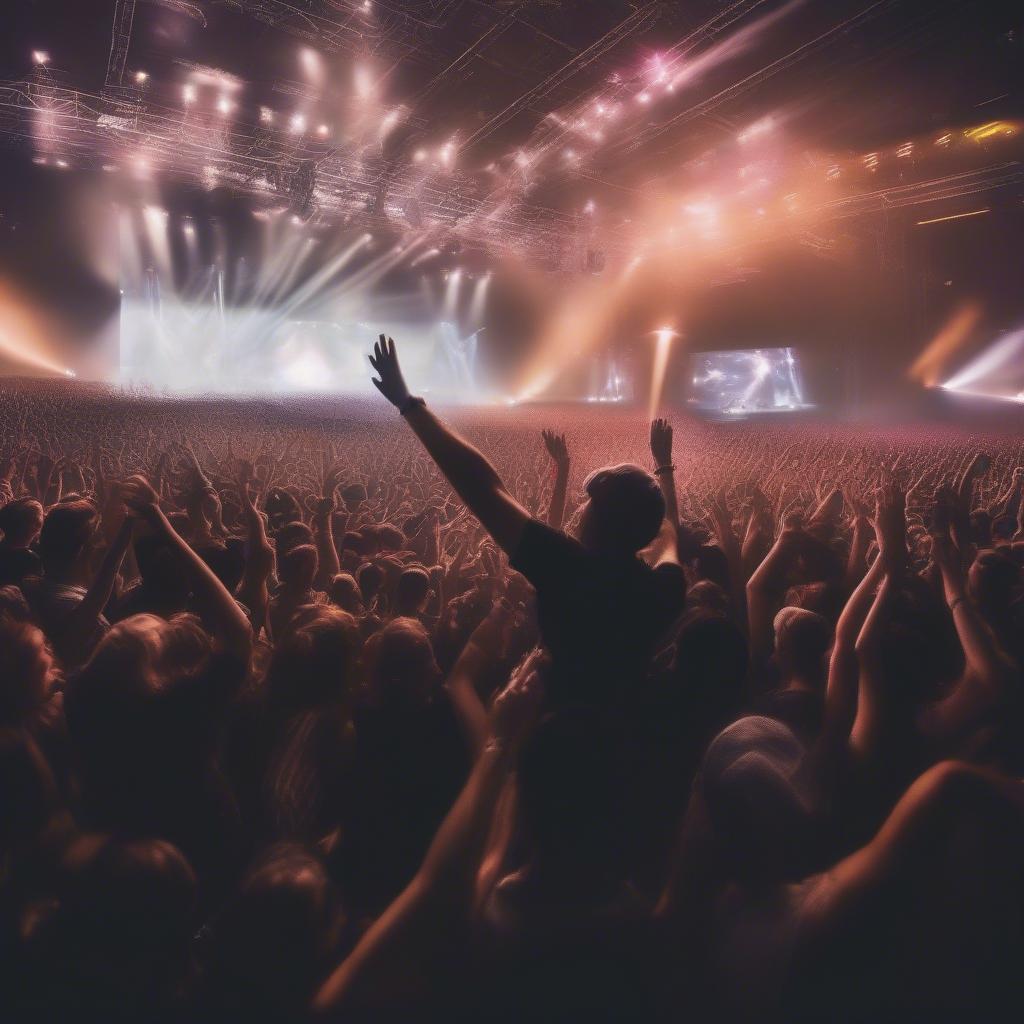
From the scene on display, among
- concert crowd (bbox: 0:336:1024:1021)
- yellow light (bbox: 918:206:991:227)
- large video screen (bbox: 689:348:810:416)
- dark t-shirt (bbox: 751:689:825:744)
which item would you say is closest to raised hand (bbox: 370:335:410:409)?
concert crowd (bbox: 0:336:1024:1021)

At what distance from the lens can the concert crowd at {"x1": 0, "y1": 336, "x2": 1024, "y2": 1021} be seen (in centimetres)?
94

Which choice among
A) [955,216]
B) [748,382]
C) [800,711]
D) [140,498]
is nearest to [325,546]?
[140,498]

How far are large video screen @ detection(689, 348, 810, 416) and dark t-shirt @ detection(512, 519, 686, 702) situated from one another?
77.6 feet

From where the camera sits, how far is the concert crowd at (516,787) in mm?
942

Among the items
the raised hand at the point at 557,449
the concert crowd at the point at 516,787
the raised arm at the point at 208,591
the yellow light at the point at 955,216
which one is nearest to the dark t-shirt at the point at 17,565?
the concert crowd at the point at 516,787

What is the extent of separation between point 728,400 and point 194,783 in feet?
83.0

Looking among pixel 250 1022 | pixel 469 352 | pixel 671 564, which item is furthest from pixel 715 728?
pixel 469 352

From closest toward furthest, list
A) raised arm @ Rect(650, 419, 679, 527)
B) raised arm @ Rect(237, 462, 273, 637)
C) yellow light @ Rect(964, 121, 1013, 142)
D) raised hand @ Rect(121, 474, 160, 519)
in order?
1. raised hand @ Rect(121, 474, 160, 519)
2. raised arm @ Rect(237, 462, 273, 637)
3. raised arm @ Rect(650, 419, 679, 527)
4. yellow light @ Rect(964, 121, 1013, 142)

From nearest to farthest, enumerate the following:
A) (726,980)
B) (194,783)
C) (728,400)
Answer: (726,980) → (194,783) → (728,400)

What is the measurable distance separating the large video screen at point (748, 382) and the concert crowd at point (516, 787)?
893 inches

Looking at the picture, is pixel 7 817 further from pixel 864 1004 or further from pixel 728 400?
pixel 728 400

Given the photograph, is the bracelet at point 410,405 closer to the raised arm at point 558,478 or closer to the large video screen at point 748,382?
the raised arm at point 558,478

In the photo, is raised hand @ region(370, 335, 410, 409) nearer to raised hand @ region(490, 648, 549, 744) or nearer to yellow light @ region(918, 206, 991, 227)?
raised hand @ region(490, 648, 549, 744)

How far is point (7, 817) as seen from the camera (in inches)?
46.9
